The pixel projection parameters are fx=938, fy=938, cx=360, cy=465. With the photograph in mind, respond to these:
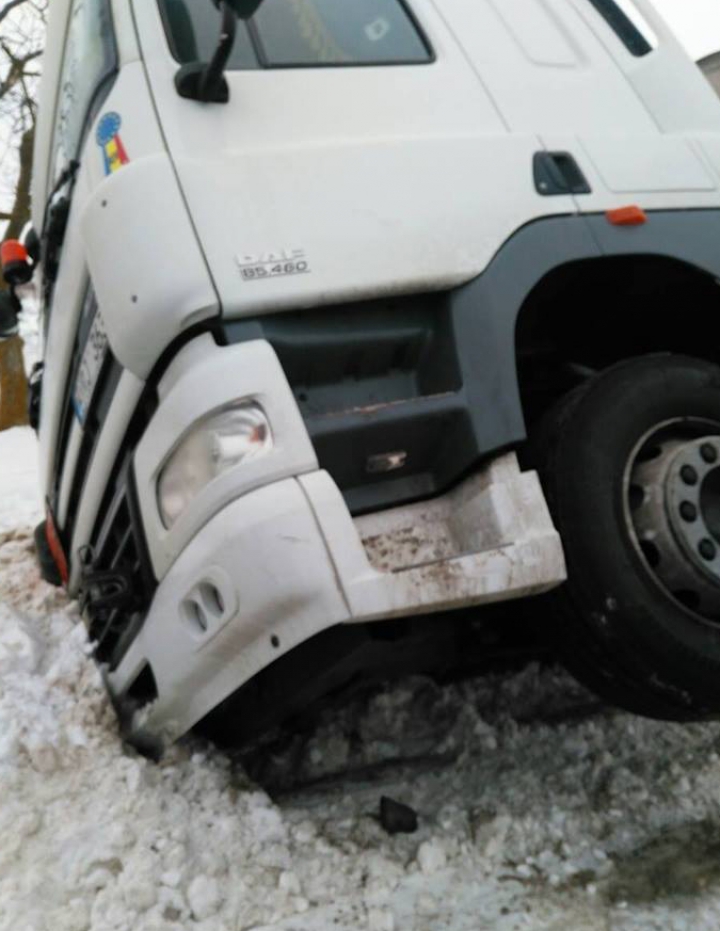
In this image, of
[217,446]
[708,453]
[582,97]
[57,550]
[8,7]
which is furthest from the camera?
[8,7]

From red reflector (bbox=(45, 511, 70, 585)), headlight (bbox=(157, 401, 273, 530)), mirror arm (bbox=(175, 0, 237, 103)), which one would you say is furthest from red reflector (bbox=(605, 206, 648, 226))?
red reflector (bbox=(45, 511, 70, 585))

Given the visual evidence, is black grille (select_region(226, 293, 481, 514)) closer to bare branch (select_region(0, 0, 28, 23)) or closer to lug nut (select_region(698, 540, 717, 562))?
lug nut (select_region(698, 540, 717, 562))

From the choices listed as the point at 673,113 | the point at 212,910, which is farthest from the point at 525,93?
the point at 212,910

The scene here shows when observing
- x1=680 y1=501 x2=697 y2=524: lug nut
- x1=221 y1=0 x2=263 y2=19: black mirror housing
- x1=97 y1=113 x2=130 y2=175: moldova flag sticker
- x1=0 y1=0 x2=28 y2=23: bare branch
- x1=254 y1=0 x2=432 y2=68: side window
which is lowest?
x1=0 y1=0 x2=28 y2=23: bare branch

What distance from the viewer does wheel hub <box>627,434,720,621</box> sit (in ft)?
7.82

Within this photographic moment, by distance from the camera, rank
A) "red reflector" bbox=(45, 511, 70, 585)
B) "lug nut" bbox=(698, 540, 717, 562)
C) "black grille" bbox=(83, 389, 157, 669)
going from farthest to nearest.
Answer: "red reflector" bbox=(45, 511, 70, 585), "black grille" bbox=(83, 389, 157, 669), "lug nut" bbox=(698, 540, 717, 562)

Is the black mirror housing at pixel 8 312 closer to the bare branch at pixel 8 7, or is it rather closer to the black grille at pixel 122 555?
the black grille at pixel 122 555

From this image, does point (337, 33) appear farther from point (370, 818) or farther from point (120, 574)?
point (370, 818)

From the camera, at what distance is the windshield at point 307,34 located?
2.59 meters

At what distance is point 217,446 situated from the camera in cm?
218

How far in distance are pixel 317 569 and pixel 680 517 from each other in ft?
3.27

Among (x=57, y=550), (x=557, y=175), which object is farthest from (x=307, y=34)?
(x=57, y=550)

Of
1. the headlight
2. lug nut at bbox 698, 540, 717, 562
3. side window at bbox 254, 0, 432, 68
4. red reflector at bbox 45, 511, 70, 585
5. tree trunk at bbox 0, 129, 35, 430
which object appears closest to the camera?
the headlight

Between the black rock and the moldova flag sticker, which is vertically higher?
the moldova flag sticker
